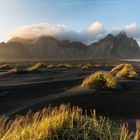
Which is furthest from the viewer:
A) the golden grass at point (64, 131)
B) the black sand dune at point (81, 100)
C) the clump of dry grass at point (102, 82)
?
the clump of dry grass at point (102, 82)

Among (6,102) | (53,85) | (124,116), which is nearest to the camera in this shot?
(124,116)

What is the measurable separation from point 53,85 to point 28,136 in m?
14.3

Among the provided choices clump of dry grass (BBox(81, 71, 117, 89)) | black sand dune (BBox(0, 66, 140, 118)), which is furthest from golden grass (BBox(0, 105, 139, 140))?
clump of dry grass (BBox(81, 71, 117, 89))

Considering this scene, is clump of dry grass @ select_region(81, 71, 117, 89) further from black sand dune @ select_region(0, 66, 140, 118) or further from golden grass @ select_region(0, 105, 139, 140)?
golden grass @ select_region(0, 105, 139, 140)

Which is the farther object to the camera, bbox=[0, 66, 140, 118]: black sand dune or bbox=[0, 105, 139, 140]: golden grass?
bbox=[0, 66, 140, 118]: black sand dune

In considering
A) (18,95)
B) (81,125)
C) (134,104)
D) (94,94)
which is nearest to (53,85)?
(18,95)

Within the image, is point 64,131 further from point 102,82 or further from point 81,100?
point 102,82

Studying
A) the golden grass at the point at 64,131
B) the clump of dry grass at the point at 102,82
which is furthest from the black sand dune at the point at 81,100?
the golden grass at the point at 64,131

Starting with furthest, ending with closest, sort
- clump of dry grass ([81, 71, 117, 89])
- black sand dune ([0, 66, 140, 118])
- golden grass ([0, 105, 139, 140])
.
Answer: clump of dry grass ([81, 71, 117, 89])
black sand dune ([0, 66, 140, 118])
golden grass ([0, 105, 139, 140])

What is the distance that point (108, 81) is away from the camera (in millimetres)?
16562

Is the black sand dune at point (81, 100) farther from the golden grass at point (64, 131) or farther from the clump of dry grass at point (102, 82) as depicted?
the golden grass at point (64, 131)

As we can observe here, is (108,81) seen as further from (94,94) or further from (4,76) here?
(4,76)

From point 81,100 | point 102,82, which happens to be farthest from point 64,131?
point 102,82

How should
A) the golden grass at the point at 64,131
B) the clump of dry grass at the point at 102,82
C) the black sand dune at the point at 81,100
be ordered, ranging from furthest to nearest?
the clump of dry grass at the point at 102,82 → the black sand dune at the point at 81,100 → the golden grass at the point at 64,131
